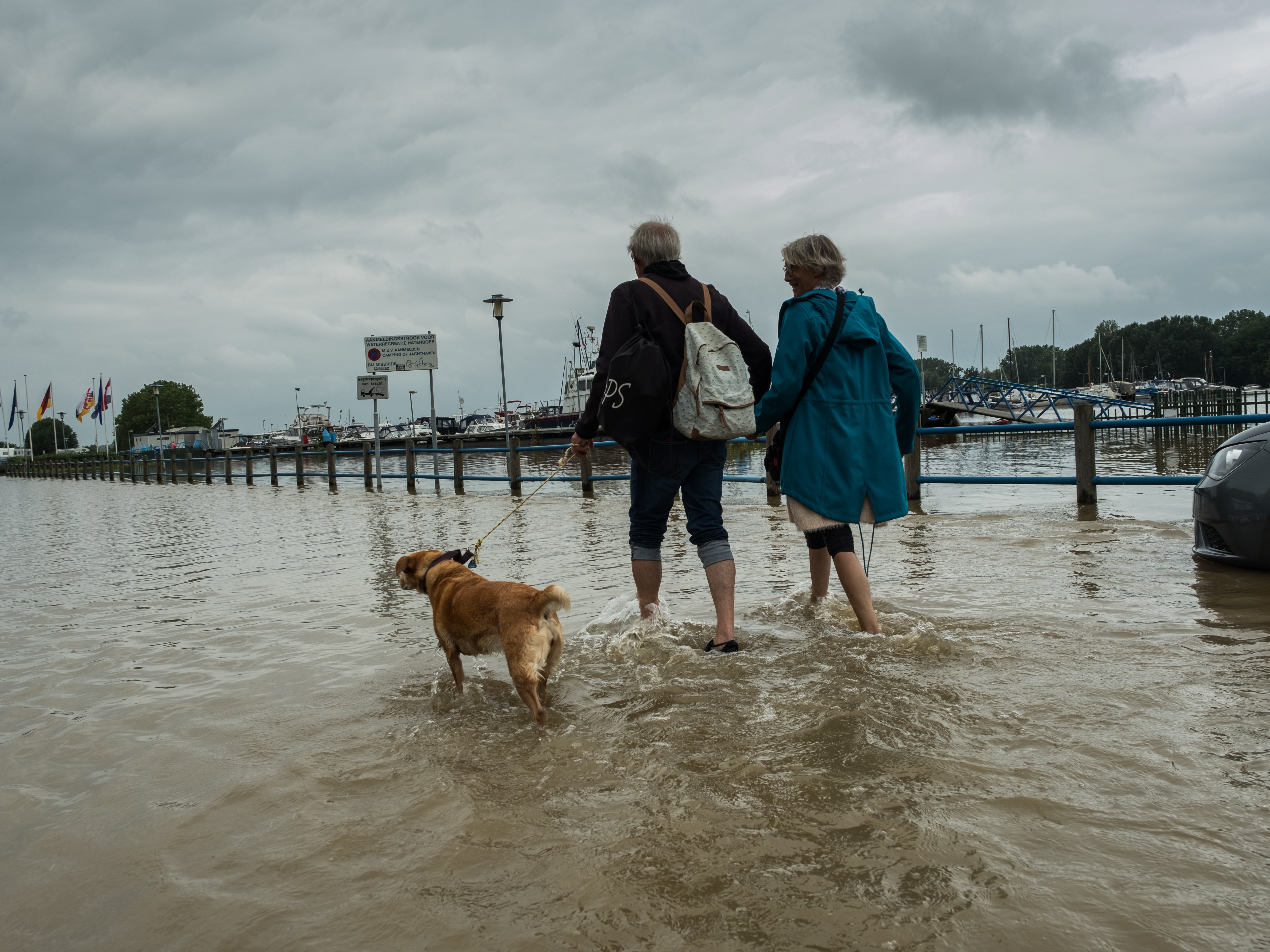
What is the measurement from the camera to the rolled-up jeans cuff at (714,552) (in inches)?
145

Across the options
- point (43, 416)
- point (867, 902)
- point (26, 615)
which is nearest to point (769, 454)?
point (867, 902)

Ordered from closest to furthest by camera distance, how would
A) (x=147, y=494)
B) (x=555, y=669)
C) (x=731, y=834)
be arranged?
(x=731, y=834)
(x=555, y=669)
(x=147, y=494)

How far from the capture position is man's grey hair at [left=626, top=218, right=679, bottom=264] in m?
3.74

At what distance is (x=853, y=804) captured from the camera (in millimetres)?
2016

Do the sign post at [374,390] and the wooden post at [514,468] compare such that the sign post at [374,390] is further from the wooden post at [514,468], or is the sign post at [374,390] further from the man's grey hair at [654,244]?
the man's grey hair at [654,244]

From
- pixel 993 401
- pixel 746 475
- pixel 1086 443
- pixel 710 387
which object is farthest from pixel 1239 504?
pixel 993 401

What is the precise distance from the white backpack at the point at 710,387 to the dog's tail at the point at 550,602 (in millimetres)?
974

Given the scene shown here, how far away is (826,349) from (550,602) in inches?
62.2

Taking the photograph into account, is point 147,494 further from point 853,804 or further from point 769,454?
point 853,804

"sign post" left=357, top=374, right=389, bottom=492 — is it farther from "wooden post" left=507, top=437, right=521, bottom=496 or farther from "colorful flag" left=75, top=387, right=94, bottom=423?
"colorful flag" left=75, top=387, right=94, bottom=423

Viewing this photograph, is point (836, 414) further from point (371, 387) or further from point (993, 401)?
point (993, 401)

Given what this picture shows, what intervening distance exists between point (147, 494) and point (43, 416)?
41.1 m

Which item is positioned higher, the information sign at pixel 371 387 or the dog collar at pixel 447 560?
the information sign at pixel 371 387

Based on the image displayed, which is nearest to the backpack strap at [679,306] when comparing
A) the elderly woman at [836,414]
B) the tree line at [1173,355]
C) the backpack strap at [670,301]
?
the backpack strap at [670,301]
